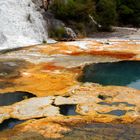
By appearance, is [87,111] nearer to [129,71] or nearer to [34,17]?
[129,71]

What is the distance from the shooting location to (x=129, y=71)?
64.4 feet

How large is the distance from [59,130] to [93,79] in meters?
6.48

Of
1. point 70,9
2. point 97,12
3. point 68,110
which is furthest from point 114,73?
point 97,12

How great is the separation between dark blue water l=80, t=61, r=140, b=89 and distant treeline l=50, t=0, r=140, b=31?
1233 centimetres

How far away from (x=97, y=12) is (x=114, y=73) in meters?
18.1

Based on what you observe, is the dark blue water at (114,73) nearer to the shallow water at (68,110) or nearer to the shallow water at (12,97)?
the shallow water at (12,97)

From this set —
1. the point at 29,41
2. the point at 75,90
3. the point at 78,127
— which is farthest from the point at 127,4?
the point at 78,127

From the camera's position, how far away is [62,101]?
46.3ft

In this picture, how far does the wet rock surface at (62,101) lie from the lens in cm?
1144

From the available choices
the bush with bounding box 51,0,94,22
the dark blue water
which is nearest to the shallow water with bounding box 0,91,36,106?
the dark blue water

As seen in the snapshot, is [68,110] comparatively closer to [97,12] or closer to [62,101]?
[62,101]

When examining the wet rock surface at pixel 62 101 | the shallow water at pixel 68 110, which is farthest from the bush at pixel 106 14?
the shallow water at pixel 68 110

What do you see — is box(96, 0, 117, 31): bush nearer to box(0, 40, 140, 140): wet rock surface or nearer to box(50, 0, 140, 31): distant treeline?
box(50, 0, 140, 31): distant treeline

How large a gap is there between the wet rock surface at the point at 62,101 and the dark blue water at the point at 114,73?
444mm
